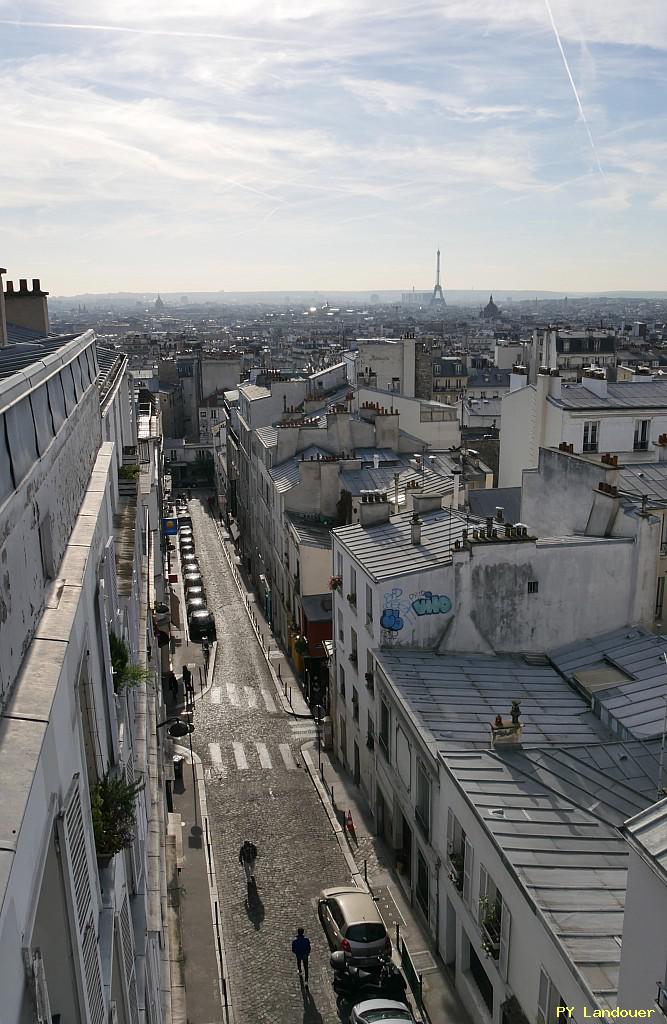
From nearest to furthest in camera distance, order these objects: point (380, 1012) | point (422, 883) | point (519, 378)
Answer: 1. point (380, 1012)
2. point (422, 883)
3. point (519, 378)

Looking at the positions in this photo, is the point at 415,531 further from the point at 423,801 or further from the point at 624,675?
the point at 423,801

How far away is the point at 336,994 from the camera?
24188 millimetres

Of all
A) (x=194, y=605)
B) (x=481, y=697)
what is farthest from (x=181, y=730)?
(x=194, y=605)

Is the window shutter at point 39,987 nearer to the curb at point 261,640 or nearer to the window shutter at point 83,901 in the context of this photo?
the window shutter at point 83,901

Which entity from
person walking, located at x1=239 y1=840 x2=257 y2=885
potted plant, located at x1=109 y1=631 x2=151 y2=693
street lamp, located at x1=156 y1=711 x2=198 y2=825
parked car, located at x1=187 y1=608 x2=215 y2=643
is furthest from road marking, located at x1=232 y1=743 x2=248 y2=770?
potted plant, located at x1=109 y1=631 x2=151 y2=693

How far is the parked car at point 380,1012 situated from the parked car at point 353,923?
75.2 inches

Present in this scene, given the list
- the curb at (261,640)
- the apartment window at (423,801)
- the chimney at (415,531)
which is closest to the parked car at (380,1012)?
the apartment window at (423,801)

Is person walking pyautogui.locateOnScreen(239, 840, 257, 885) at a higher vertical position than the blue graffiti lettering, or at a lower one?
lower

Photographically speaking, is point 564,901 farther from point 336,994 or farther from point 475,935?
point 336,994

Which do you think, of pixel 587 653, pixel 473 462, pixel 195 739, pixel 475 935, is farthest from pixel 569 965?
pixel 473 462

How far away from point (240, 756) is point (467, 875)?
58.3 feet

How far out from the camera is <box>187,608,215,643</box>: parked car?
51.2 meters

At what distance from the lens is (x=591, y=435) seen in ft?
136

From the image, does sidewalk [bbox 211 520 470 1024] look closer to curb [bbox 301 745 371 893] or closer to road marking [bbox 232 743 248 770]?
curb [bbox 301 745 371 893]
